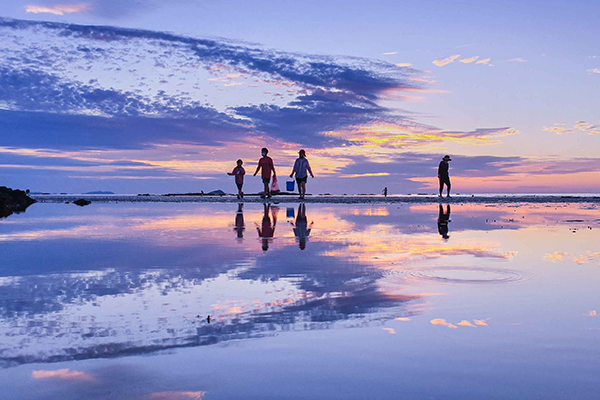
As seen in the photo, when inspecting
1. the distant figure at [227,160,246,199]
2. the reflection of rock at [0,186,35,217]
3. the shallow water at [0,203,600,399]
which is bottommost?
the shallow water at [0,203,600,399]

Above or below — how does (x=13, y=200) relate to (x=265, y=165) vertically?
below

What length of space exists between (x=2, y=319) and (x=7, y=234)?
9.13 m

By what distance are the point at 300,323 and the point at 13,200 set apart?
2971 centimetres

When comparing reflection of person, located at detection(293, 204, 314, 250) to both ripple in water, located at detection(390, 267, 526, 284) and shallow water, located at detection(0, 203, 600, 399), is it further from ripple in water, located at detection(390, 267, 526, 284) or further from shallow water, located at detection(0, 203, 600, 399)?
ripple in water, located at detection(390, 267, 526, 284)

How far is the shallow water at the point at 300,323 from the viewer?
131 inches

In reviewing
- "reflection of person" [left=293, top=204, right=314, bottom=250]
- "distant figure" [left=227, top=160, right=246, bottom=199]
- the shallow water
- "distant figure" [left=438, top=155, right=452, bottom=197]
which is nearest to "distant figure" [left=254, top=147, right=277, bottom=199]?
"distant figure" [left=227, top=160, right=246, bottom=199]

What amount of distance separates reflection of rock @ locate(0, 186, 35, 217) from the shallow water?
66.8ft

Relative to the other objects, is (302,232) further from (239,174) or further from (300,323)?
(239,174)

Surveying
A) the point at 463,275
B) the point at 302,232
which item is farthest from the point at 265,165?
the point at 463,275

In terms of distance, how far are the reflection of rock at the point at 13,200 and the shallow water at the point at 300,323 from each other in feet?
66.8

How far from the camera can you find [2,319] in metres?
4.86

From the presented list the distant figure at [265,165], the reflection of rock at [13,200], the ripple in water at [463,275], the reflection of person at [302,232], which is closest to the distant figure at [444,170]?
the distant figure at [265,165]

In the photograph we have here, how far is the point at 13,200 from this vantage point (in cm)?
2997

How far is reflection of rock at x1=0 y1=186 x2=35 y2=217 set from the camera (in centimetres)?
2753
